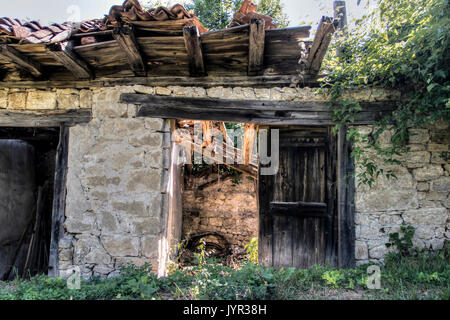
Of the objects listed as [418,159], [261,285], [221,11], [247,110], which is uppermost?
[221,11]

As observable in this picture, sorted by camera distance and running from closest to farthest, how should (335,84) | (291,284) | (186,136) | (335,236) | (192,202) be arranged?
(291,284) → (335,84) → (335,236) → (186,136) → (192,202)

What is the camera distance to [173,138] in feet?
11.1

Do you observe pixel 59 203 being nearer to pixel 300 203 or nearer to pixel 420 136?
pixel 300 203

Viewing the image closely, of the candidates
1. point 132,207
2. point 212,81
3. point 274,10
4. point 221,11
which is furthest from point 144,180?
point 274,10

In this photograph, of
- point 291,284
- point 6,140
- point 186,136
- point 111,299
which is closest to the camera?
point 111,299

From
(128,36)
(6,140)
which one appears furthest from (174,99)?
(6,140)

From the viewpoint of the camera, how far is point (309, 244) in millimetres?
3385

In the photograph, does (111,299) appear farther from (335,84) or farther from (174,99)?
(335,84)

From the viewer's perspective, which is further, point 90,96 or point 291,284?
point 90,96

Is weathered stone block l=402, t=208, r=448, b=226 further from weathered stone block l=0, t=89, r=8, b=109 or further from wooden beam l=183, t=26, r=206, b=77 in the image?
weathered stone block l=0, t=89, r=8, b=109

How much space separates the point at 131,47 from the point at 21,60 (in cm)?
133

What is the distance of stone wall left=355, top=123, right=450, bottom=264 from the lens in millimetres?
3104

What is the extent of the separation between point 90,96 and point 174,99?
3.67ft

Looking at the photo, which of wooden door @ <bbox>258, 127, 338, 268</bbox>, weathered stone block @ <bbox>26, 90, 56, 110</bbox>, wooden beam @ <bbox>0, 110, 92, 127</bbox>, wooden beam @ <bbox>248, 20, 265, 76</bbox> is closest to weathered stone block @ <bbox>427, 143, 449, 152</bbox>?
wooden door @ <bbox>258, 127, 338, 268</bbox>
